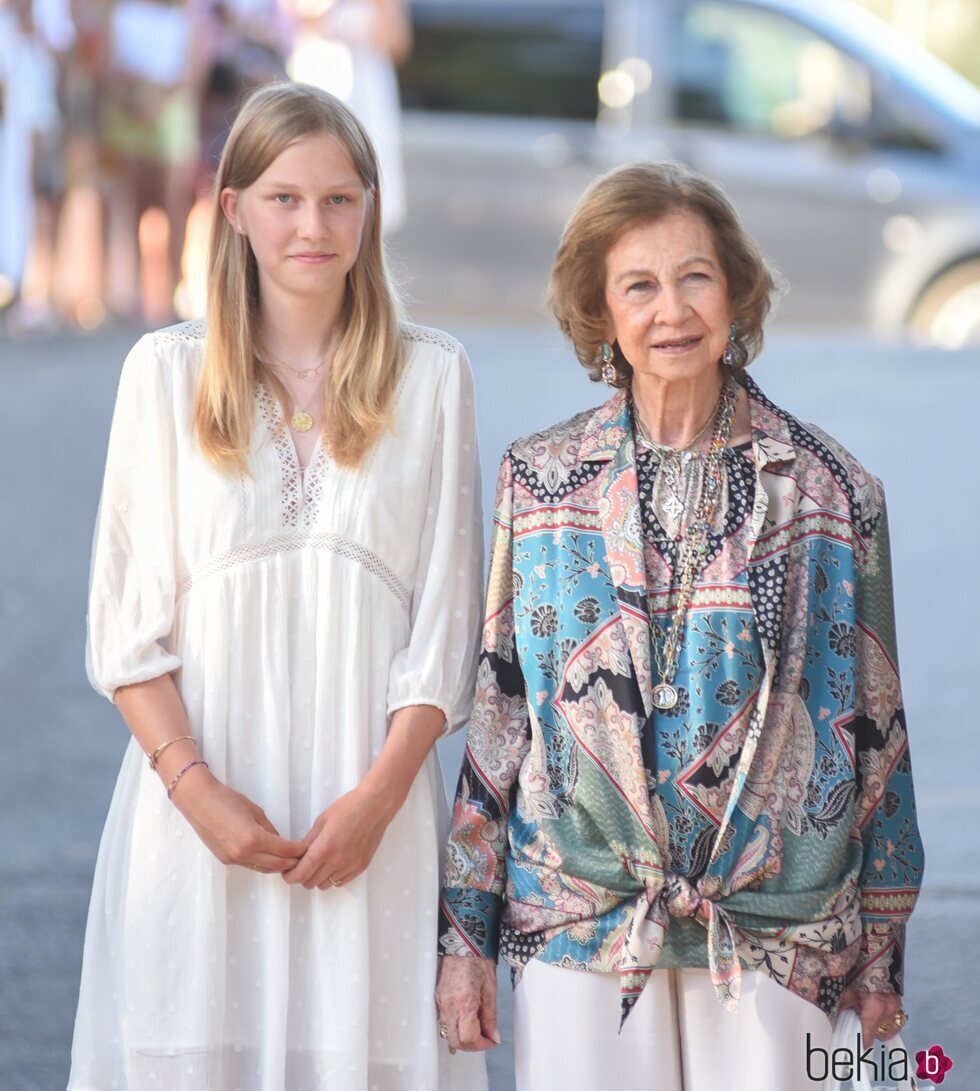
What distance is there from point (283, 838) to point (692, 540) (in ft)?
2.49

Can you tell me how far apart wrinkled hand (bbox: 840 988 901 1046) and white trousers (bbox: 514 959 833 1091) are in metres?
0.09

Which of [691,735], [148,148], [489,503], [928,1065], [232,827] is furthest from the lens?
[148,148]

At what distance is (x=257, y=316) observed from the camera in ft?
10.1

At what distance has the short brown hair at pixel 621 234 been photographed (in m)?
2.87

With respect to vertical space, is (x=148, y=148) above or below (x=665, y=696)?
above

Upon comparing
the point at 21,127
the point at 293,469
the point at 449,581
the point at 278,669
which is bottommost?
the point at 278,669

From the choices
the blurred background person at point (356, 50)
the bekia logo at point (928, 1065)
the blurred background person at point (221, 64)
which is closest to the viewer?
the bekia logo at point (928, 1065)

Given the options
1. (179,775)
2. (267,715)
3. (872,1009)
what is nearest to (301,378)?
(267,715)

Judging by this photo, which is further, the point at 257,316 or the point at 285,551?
the point at 257,316

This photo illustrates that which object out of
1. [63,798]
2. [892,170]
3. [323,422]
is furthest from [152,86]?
[323,422]

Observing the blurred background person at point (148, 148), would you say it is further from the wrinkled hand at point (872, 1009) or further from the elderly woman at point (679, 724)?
the wrinkled hand at point (872, 1009)

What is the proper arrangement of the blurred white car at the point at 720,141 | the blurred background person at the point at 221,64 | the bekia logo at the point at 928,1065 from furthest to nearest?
1. the blurred white car at the point at 720,141
2. the blurred background person at the point at 221,64
3. the bekia logo at the point at 928,1065

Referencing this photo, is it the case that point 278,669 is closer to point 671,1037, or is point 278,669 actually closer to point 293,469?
point 293,469

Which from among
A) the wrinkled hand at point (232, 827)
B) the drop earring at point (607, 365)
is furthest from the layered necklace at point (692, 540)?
the wrinkled hand at point (232, 827)
